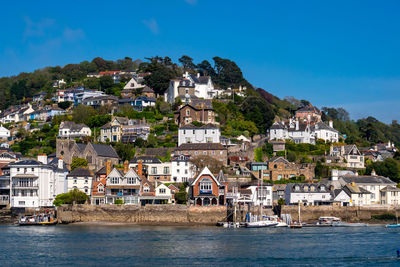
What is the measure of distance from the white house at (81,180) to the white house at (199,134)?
15465mm

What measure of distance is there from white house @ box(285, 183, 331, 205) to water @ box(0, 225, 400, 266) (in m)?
9.45

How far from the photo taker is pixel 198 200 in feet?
248

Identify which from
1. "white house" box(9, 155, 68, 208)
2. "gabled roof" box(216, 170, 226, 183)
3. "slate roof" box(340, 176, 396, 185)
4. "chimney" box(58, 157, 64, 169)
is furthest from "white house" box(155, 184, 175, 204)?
"slate roof" box(340, 176, 396, 185)

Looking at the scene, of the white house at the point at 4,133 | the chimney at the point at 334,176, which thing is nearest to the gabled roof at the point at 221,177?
the chimney at the point at 334,176

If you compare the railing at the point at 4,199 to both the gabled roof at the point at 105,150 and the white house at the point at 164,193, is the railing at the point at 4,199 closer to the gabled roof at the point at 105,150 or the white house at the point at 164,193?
the gabled roof at the point at 105,150

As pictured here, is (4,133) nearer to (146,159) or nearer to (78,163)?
(78,163)

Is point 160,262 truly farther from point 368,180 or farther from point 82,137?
point 82,137

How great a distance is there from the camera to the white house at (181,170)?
272 feet

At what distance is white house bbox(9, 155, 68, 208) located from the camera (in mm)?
77125

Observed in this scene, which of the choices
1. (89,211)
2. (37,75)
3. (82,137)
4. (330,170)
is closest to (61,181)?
(89,211)

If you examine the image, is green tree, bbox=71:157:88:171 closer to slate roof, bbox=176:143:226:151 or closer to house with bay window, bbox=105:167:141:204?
house with bay window, bbox=105:167:141:204

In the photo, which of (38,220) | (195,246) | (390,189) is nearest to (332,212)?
(390,189)

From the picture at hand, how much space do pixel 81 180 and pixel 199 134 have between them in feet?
61.5

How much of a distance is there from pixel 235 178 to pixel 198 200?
8.01 m
